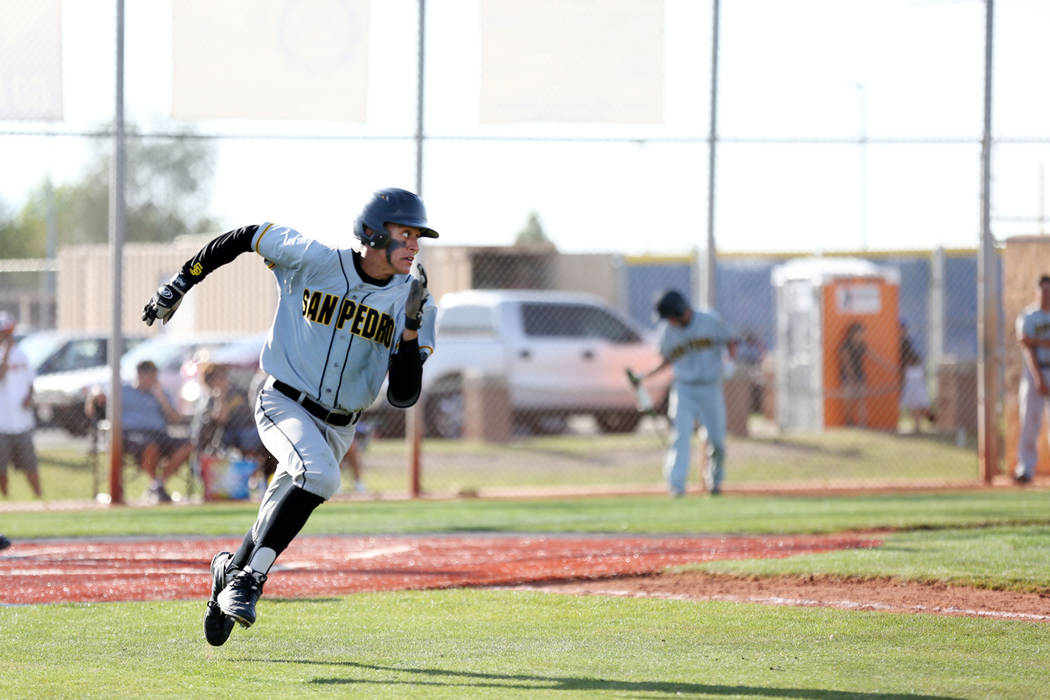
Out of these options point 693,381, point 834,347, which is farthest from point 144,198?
point 693,381

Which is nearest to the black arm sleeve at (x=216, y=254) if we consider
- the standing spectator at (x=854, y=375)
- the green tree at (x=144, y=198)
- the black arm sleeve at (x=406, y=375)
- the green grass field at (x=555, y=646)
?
the black arm sleeve at (x=406, y=375)

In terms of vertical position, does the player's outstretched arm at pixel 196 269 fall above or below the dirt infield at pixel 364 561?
above

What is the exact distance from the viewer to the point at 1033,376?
14570mm

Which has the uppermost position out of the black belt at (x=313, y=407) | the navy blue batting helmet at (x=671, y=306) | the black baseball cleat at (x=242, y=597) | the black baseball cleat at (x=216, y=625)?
the navy blue batting helmet at (x=671, y=306)

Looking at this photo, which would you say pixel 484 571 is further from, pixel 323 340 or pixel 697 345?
pixel 697 345

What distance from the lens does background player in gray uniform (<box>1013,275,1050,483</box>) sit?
14.4 meters

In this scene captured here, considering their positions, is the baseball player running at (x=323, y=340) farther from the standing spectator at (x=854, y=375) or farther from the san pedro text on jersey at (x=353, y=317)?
the standing spectator at (x=854, y=375)

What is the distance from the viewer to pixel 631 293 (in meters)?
28.5

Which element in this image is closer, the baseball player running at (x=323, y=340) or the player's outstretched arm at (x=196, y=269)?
the baseball player running at (x=323, y=340)

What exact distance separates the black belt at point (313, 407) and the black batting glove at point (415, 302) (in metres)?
0.59

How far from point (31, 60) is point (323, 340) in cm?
854

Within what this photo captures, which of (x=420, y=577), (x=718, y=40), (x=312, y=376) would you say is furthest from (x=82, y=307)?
(x=312, y=376)

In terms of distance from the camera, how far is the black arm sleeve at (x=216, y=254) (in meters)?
6.62

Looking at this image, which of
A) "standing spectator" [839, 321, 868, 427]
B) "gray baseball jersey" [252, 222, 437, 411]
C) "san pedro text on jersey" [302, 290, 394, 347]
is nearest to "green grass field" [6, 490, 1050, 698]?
"gray baseball jersey" [252, 222, 437, 411]
